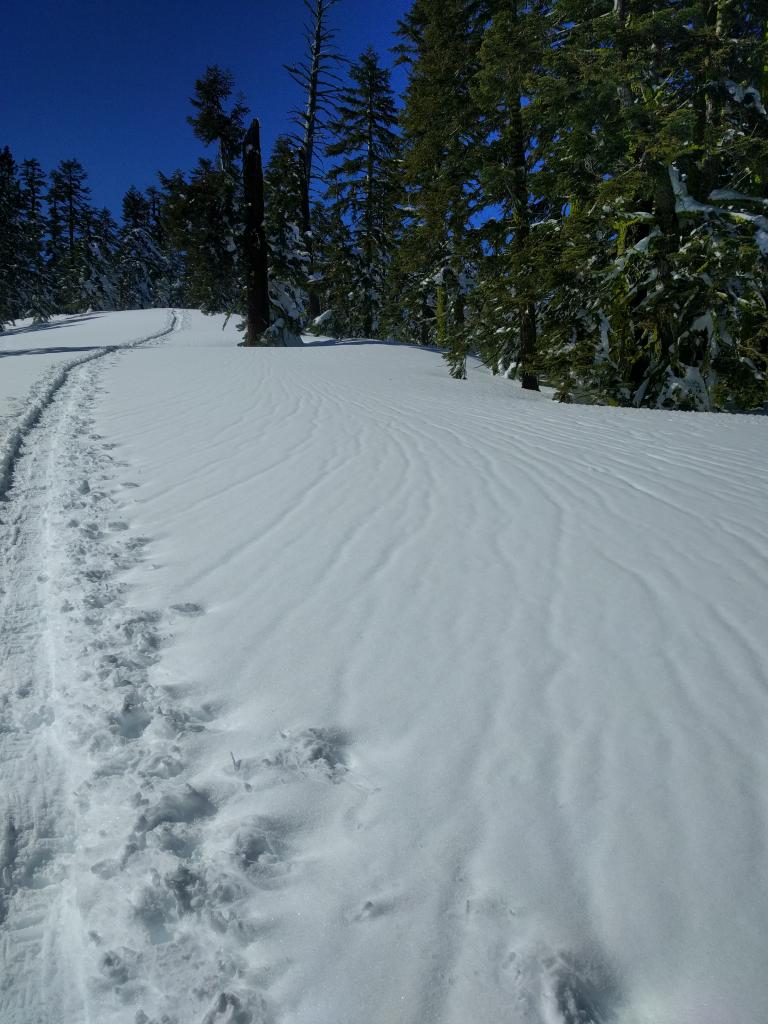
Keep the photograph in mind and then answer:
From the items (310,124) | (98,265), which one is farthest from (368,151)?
(98,265)

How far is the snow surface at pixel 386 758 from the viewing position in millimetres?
1214

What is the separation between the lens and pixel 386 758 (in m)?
1.77

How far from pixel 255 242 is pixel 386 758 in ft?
62.5

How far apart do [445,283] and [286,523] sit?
17.3 m

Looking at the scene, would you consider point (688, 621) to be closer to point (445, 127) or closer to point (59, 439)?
point (59, 439)

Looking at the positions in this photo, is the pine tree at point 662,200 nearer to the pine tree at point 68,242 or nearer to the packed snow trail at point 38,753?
the packed snow trail at point 38,753

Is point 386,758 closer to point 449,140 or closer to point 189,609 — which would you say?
point 189,609

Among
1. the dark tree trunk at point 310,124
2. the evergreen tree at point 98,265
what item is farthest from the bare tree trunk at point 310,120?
the evergreen tree at point 98,265

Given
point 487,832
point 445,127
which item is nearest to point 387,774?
point 487,832

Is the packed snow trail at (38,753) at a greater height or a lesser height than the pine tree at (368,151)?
lesser

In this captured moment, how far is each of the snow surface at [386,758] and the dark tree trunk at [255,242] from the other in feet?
51.9

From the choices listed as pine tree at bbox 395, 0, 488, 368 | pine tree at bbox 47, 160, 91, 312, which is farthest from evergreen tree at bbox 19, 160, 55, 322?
pine tree at bbox 395, 0, 488, 368

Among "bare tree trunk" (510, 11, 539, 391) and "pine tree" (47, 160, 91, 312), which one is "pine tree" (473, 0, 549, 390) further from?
"pine tree" (47, 160, 91, 312)

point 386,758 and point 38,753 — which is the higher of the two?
point 386,758
